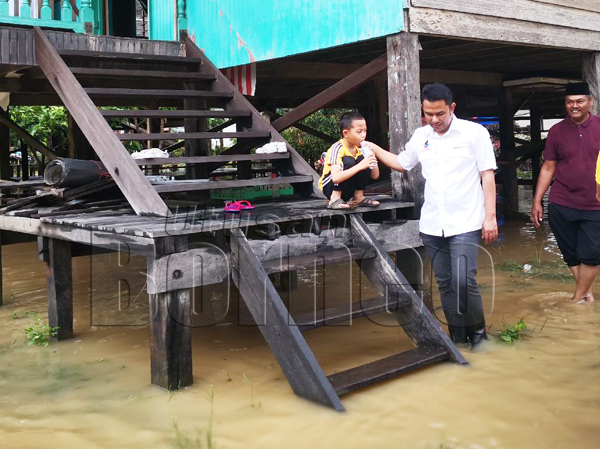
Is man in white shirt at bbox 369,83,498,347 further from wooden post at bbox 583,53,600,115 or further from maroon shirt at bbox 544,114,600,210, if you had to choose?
wooden post at bbox 583,53,600,115

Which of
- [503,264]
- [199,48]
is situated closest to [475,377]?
[503,264]

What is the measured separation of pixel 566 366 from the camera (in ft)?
15.0

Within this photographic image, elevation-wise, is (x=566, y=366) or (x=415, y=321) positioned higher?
(x=415, y=321)

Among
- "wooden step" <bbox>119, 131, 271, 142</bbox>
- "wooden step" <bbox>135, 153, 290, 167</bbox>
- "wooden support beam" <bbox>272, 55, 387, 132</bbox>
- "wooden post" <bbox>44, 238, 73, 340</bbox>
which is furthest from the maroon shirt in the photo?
"wooden post" <bbox>44, 238, 73, 340</bbox>

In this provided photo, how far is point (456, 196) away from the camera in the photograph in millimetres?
4738

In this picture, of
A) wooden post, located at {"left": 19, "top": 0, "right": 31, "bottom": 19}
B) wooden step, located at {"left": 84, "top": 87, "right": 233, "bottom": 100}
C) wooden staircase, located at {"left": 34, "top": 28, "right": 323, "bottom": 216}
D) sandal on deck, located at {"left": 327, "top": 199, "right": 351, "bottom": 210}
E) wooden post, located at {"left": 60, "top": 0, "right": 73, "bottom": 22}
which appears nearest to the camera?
sandal on deck, located at {"left": 327, "top": 199, "right": 351, "bottom": 210}

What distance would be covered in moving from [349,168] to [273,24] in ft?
7.82

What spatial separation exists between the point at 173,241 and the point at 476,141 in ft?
7.18

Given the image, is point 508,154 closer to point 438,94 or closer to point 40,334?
point 438,94

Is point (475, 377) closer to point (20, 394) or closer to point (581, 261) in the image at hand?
point (581, 261)

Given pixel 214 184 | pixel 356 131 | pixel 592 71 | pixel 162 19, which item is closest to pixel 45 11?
pixel 162 19

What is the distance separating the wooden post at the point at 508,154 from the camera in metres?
11.9

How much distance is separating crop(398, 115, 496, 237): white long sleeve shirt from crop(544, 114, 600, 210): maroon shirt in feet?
4.82

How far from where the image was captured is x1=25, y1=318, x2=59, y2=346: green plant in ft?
18.7
